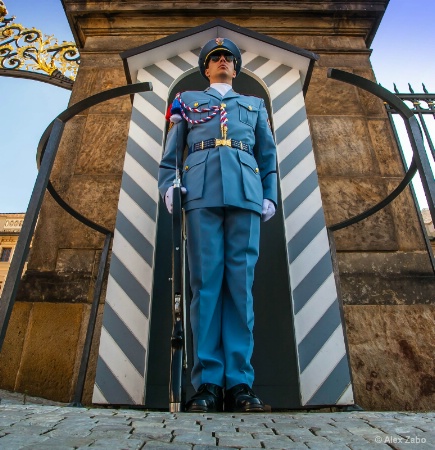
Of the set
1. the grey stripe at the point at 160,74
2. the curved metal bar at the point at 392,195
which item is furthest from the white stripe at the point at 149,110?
the curved metal bar at the point at 392,195

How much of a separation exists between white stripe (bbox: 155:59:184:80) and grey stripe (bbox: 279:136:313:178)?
119cm

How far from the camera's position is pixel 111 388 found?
2510 millimetres

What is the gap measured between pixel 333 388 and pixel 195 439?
1.59 metres

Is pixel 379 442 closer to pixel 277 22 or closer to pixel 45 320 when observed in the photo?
pixel 45 320

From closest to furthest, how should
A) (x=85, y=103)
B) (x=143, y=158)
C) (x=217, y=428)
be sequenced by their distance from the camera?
(x=217, y=428) < (x=85, y=103) < (x=143, y=158)

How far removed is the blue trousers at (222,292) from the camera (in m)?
2.13

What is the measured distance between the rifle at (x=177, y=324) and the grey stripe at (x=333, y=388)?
0.90 metres

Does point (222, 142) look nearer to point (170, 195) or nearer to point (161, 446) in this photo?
point (170, 195)

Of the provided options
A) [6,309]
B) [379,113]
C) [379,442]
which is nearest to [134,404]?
[6,309]

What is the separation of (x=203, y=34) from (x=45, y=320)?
2595 mm

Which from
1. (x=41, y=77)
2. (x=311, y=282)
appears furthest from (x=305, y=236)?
(x=41, y=77)

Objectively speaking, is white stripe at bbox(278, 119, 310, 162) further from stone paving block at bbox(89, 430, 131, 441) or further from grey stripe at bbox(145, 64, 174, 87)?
stone paving block at bbox(89, 430, 131, 441)

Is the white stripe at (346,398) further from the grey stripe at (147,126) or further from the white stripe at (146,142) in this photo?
the grey stripe at (147,126)

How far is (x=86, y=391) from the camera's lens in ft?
9.80
